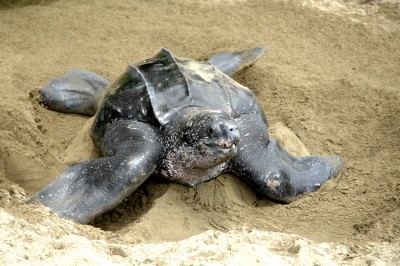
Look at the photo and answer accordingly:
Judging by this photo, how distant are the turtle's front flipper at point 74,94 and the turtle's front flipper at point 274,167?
3.98 feet

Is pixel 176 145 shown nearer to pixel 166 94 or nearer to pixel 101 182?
pixel 166 94

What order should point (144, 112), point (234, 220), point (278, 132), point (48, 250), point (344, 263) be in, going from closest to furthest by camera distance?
point (48, 250) → point (344, 263) → point (234, 220) → point (144, 112) → point (278, 132)

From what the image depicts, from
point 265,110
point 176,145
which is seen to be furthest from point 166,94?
point 265,110

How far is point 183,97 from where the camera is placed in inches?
133

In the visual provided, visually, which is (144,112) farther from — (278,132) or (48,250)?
(48,250)

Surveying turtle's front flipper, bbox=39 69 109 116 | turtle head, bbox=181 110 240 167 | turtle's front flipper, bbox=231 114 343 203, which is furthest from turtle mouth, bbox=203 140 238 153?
turtle's front flipper, bbox=39 69 109 116

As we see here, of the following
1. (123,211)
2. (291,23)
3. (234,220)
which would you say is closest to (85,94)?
(123,211)

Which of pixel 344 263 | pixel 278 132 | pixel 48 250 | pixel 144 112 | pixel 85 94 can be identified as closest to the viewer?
Result: pixel 48 250

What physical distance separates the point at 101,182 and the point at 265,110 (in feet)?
4.94

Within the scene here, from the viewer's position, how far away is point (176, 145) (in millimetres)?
3232

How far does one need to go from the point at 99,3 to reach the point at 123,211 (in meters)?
2.99

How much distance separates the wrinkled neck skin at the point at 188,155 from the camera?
310 cm

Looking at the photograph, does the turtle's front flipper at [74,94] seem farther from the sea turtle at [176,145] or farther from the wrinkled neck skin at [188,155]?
the wrinkled neck skin at [188,155]

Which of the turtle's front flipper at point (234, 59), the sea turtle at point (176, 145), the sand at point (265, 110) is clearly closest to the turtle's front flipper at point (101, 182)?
the sea turtle at point (176, 145)
